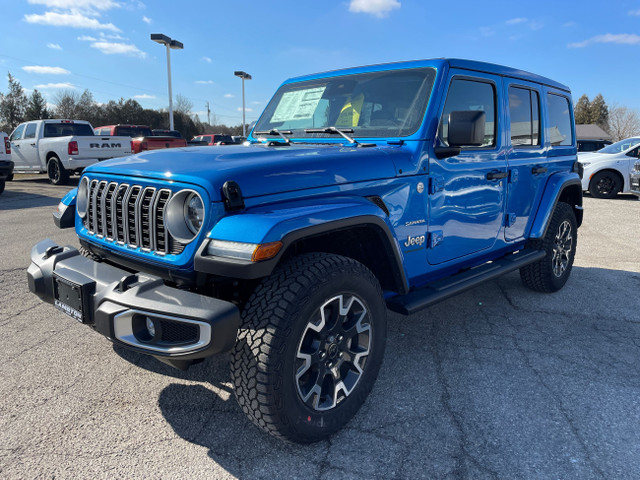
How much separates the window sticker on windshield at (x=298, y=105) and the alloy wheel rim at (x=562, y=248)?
2.71 metres

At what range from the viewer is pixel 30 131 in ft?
48.2

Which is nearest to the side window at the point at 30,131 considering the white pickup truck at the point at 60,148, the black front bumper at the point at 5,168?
the white pickup truck at the point at 60,148

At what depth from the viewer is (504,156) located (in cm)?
362

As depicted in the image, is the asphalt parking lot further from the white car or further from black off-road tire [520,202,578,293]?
the white car

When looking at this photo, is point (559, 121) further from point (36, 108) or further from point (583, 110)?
point (583, 110)

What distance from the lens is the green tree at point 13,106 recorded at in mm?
42906

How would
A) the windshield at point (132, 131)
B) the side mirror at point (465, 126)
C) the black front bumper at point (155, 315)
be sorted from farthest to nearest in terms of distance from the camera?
the windshield at point (132, 131) < the side mirror at point (465, 126) < the black front bumper at point (155, 315)

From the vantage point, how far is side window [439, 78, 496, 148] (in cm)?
303

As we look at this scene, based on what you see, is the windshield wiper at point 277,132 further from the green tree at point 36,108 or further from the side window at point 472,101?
the green tree at point 36,108

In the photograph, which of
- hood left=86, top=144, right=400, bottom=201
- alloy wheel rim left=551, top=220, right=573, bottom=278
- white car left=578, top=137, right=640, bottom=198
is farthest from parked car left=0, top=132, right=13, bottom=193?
white car left=578, top=137, right=640, bottom=198

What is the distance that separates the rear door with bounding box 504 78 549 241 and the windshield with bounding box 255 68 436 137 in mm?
1082

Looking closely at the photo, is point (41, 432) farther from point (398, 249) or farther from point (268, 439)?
point (398, 249)

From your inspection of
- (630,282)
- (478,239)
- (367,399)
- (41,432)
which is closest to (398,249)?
(367,399)

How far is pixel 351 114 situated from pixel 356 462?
7.21 ft
